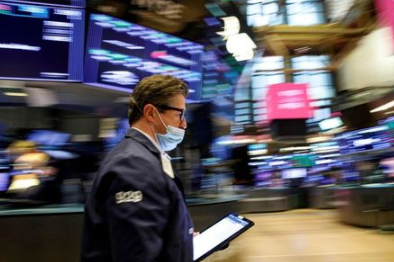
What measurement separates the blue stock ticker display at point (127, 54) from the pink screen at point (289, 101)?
7366 millimetres

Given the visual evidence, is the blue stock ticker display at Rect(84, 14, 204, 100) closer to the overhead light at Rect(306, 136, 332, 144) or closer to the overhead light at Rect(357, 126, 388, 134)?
the overhead light at Rect(357, 126, 388, 134)

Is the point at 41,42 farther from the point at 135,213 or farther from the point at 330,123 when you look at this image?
the point at 330,123

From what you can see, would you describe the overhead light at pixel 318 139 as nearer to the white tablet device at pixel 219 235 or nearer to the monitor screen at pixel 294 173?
the monitor screen at pixel 294 173

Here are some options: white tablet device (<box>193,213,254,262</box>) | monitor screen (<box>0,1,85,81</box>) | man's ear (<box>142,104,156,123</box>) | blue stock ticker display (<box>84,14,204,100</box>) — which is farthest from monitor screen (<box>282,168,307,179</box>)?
man's ear (<box>142,104,156,123</box>)

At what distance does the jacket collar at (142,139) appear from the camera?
1.22m

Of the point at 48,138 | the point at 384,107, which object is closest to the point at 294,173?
the point at 384,107

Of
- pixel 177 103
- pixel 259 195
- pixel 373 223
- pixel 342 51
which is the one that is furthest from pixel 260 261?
pixel 342 51

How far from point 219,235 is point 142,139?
53 cm

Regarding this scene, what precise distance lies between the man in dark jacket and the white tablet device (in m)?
0.21

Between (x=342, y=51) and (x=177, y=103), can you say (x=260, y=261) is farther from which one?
(x=342, y=51)

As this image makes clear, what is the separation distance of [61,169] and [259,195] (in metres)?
11.3

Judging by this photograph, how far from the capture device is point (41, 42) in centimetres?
354

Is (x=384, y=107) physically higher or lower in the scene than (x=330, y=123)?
Result: lower

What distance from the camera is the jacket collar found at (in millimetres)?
1219
